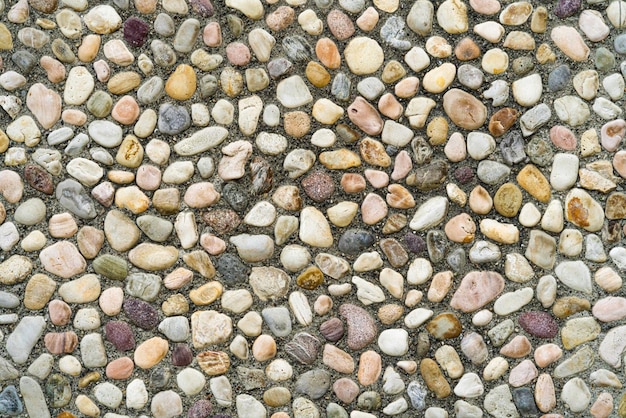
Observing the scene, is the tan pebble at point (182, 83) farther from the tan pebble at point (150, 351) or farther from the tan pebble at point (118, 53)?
the tan pebble at point (150, 351)

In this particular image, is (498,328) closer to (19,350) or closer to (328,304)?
(328,304)

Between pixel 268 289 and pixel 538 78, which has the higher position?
pixel 538 78

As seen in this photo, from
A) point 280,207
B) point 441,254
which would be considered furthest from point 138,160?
point 441,254

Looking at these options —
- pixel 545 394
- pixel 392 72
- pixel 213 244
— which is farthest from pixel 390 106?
pixel 545 394

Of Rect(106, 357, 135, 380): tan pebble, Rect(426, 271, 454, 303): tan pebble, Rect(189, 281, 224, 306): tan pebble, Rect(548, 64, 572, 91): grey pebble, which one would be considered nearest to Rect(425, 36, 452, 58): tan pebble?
Rect(548, 64, 572, 91): grey pebble

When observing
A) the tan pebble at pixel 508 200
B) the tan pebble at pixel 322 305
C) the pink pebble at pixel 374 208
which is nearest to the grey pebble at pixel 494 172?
the tan pebble at pixel 508 200

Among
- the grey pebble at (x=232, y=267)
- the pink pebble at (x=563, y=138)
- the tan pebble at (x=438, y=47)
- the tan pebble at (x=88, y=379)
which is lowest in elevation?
the tan pebble at (x=88, y=379)
